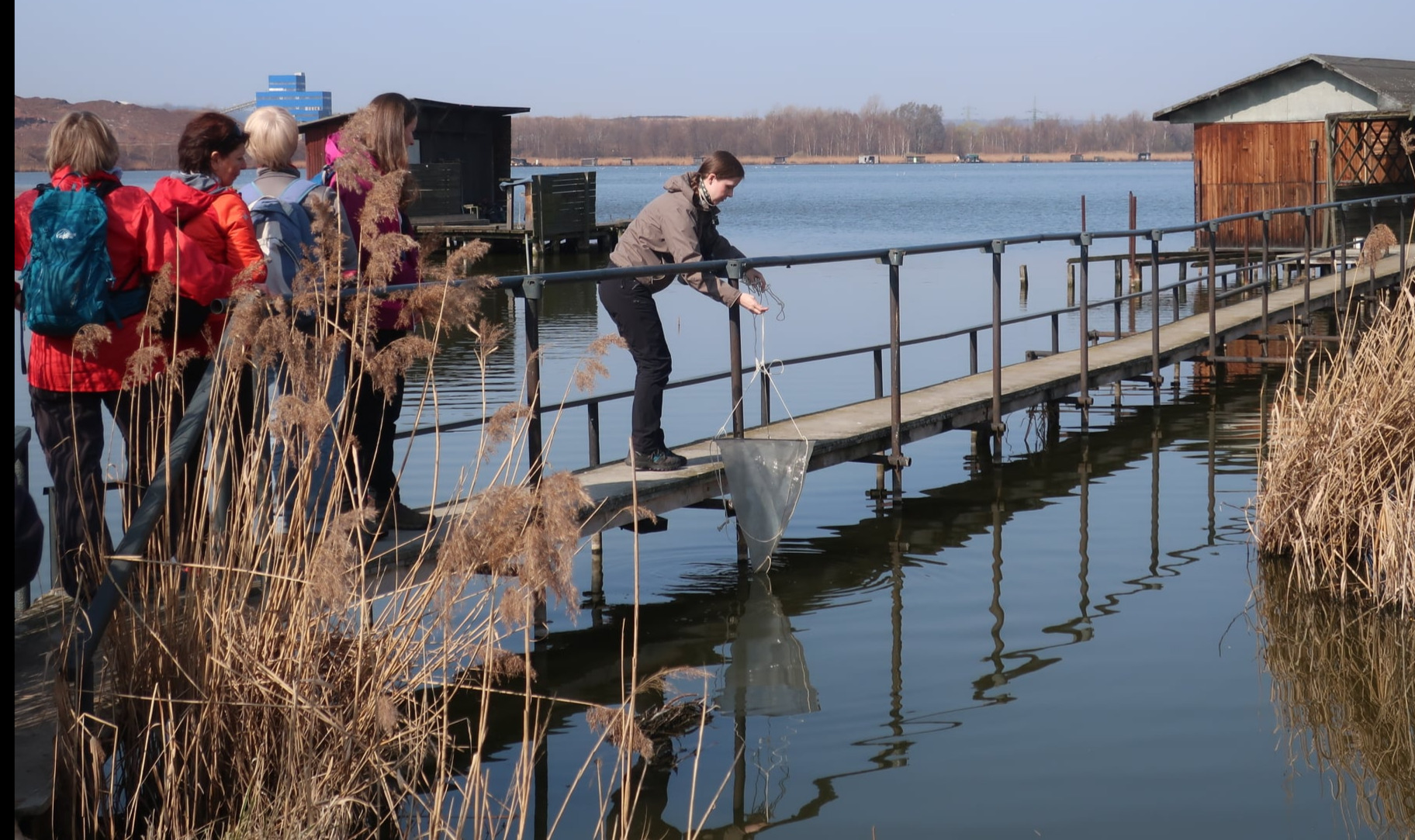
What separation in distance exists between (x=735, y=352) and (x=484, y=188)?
120 ft

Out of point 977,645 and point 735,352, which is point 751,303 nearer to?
point 735,352

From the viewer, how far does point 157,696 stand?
358 cm

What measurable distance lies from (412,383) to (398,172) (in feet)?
35.7

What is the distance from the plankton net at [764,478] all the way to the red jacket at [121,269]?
2.68 meters

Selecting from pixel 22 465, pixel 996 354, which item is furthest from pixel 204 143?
pixel 996 354

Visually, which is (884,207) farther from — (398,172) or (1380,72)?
(398,172)

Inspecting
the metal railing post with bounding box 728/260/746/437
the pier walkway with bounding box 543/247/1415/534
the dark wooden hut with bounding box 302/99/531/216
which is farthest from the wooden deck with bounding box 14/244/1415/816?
the dark wooden hut with bounding box 302/99/531/216

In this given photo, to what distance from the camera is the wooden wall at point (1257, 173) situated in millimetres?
25234

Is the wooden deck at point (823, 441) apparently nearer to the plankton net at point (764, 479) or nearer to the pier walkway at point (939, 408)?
the pier walkway at point (939, 408)

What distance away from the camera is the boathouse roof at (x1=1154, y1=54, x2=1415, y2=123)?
24781mm

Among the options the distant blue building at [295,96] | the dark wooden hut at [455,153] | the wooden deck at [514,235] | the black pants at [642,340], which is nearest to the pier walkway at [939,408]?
the black pants at [642,340]

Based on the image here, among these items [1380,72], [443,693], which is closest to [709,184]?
[443,693]

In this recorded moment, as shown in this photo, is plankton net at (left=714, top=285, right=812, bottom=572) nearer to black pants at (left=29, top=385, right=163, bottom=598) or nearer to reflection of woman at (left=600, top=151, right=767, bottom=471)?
reflection of woman at (left=600, top=151, right=767, bottom=471)

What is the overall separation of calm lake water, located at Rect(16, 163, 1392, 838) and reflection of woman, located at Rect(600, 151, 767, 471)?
0.57 meters
